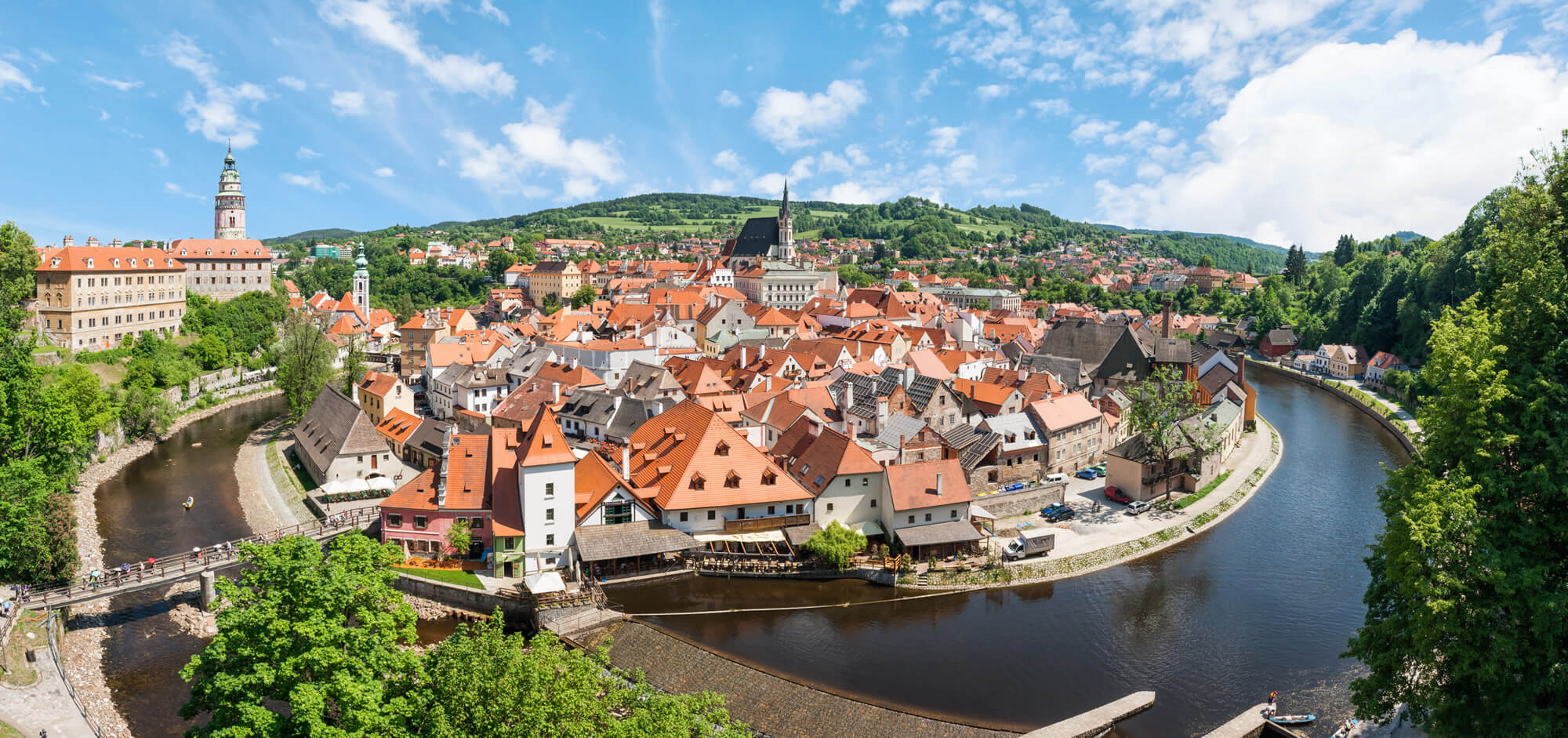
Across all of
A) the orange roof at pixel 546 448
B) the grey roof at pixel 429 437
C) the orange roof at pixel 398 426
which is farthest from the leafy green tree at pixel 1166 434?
the orange roof at pixel 398 426

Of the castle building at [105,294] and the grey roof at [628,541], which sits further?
the castle building at [105,294]

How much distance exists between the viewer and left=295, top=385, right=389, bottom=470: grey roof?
38.4m

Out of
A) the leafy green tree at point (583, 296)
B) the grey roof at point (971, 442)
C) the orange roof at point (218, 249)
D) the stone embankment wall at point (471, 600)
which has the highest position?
the orange roof at point (218, 249)

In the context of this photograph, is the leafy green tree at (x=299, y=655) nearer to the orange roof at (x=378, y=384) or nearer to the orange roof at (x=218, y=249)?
the orange roof at (x=378, y=384)

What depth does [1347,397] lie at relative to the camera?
71.6 meters

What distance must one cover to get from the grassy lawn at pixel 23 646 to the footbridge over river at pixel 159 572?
682mm

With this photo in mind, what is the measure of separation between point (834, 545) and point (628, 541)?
6.87 meters

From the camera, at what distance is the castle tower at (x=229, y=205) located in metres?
120

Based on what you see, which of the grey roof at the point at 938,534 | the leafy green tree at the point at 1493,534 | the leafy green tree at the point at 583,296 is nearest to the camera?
the leafy green tree at the point at 1493,534

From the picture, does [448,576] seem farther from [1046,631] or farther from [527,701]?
[1046,631]

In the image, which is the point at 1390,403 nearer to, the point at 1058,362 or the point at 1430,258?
the point at 1430,258

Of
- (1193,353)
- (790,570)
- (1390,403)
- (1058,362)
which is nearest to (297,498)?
(790,570)

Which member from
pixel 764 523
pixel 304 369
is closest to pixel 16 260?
pixel 304 369

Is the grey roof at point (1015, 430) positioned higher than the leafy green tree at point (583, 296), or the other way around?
the leafy green tree at point (583, 296)
